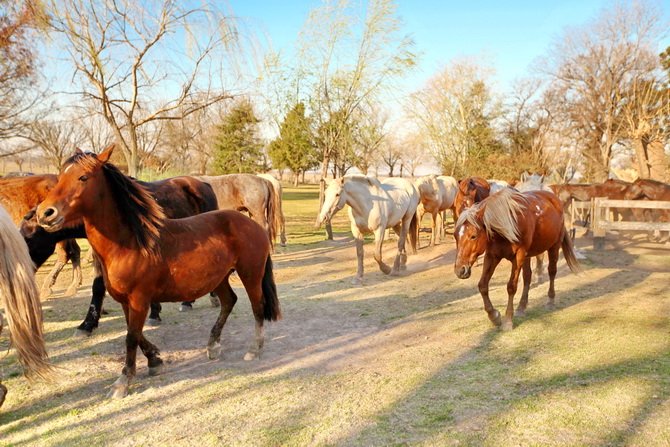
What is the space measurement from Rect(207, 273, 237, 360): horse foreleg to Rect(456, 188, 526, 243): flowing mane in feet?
8.69

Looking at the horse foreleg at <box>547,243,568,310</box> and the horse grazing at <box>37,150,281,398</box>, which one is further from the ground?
the horse grazing at <box>37,150,281,398</box>

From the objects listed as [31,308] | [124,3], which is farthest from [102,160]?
[124,3]

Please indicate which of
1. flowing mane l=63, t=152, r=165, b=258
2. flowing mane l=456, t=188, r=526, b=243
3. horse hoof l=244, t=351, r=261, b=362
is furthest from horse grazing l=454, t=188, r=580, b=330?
flowing mane l=63, t=152, r=165, b=258

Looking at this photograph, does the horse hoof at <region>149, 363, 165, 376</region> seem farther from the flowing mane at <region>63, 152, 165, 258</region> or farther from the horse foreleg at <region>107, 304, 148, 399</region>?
the flowing mane at <region>63, 152, 165, 258</region>

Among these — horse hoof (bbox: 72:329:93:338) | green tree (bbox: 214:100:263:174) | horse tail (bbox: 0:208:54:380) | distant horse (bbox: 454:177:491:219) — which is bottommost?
horse hoof (bbox: 72:329:93:338)

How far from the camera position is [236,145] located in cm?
4069

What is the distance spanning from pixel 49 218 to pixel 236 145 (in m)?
39.0

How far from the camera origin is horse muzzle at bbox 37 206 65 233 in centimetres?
307

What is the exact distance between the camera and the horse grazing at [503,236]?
480cm

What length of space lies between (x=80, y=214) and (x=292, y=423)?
2.25 m

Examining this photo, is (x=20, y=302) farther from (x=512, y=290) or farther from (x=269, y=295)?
(x=512, y=290)

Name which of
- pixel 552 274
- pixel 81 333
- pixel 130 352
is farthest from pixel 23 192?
pixel 552 274

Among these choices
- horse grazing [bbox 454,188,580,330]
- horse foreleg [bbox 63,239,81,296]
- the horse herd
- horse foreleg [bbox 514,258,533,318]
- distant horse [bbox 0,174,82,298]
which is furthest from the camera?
horse foreleg [bbox 63,239,81,296]

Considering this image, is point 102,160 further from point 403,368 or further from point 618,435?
point 618,435
